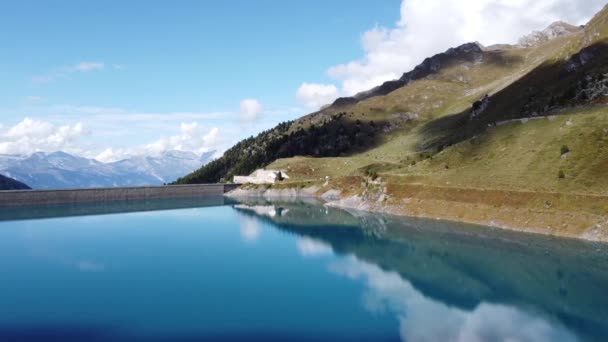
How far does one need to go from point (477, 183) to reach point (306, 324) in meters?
79.0

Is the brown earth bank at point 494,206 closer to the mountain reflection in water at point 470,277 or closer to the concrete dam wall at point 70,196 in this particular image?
the mountain reflection in water at point 470,277

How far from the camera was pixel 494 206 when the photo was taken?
332 feet

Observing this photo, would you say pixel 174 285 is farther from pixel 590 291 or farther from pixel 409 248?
pixel 590 291

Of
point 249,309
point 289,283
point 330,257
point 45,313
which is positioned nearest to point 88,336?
point 45,313

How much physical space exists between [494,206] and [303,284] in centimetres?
5747

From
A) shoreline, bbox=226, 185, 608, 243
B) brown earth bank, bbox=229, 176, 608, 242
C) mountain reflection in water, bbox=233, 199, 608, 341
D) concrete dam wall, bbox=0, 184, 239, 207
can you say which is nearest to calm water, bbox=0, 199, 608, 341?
mountain reflection in water, bbox=233, 199, 608, 341

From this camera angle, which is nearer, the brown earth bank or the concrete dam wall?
the brown earth bank

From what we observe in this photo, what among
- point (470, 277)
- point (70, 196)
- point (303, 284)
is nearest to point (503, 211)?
point (470, 277)

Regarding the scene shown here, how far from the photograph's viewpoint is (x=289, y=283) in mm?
61688

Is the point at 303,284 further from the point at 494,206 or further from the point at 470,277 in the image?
the point at 494,206

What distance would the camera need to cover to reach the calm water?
43.9 meters

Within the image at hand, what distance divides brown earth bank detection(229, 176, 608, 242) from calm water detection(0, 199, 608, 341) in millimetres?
4301

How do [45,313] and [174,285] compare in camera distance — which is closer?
[45,313]

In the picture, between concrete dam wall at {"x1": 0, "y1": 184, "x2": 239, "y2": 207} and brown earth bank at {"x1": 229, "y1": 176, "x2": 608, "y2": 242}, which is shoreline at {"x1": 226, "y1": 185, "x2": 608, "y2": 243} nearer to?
brown earth bank at {"x1": 229, "y1": 176, "x2": 608, "y2": 242}
